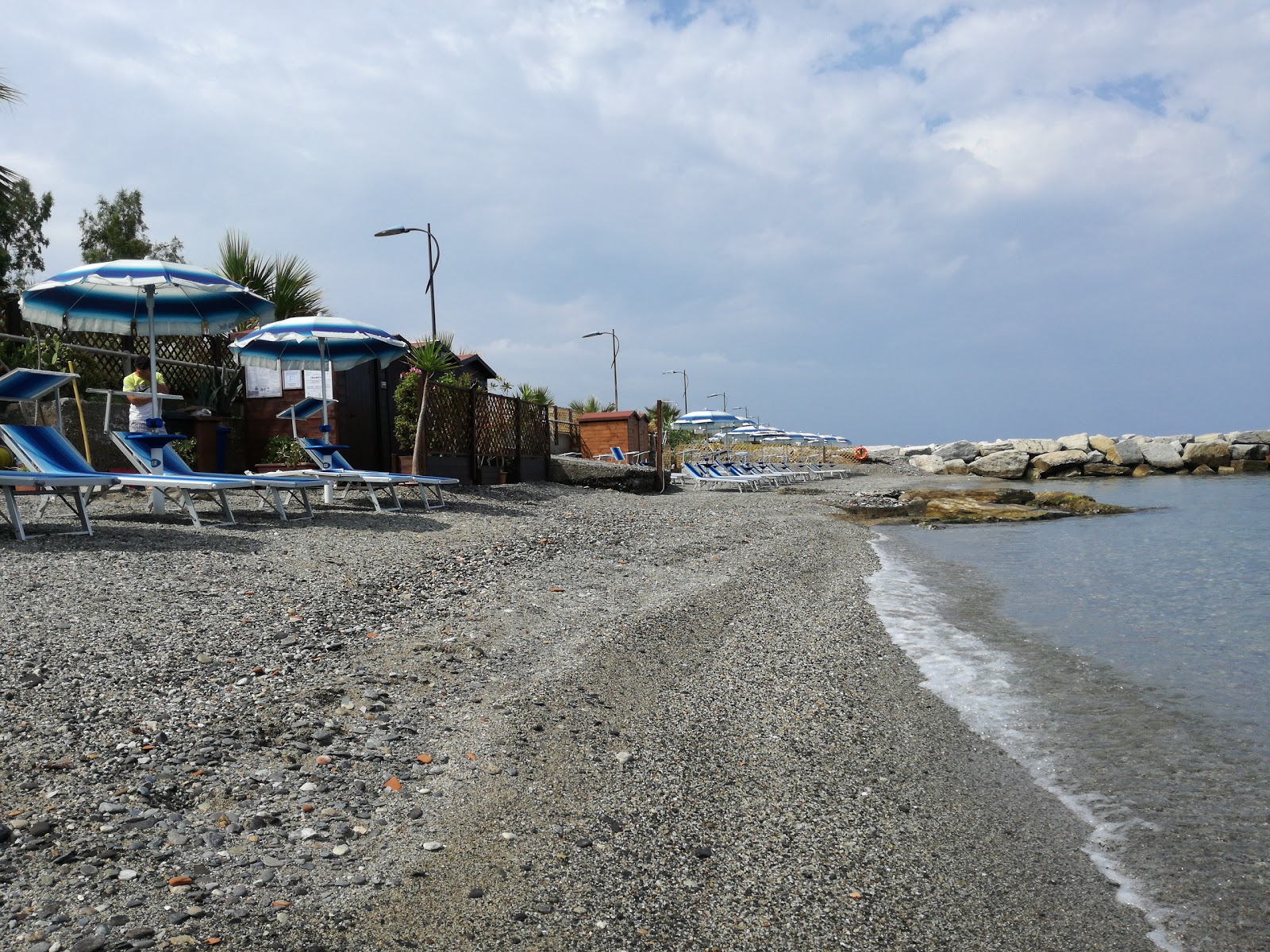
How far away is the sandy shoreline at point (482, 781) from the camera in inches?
94.2

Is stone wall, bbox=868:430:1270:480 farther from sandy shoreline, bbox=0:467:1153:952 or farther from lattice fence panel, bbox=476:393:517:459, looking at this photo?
sandy shoreline, bbox=0:467:1153:952

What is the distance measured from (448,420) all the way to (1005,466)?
32201 millimetres

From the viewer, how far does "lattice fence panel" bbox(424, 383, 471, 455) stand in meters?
14.2

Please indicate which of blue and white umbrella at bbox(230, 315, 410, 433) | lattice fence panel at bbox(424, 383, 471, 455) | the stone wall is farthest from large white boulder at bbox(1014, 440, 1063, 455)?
blue and white umbrella at bbox(230, 315, 410, 433)

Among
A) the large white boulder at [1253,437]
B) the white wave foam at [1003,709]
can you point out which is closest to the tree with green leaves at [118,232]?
the white wave foam at [1003,709]

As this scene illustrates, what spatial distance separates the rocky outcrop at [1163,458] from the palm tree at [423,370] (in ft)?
120

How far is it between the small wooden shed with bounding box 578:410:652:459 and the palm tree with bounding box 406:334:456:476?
469 inches

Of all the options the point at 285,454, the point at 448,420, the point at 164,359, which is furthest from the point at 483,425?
the point at 164,359

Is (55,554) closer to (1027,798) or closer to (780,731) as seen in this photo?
(780,731)

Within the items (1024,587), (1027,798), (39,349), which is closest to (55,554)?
(1027,798)

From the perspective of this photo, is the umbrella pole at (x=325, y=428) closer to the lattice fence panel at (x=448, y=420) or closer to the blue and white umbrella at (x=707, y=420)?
the lattice fence panel at (x=448, y=420)

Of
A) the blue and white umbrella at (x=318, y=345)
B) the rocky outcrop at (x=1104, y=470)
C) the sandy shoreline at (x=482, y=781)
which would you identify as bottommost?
the sandy shoreline at (x=482, y=781)

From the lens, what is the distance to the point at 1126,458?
1580 inches

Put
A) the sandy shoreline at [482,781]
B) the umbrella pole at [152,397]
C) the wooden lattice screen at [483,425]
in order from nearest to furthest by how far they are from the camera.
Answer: the sandy shoreline at [482,781]
the umbrella pole at [152,397]
the wooden lattice screen at [483,425]
